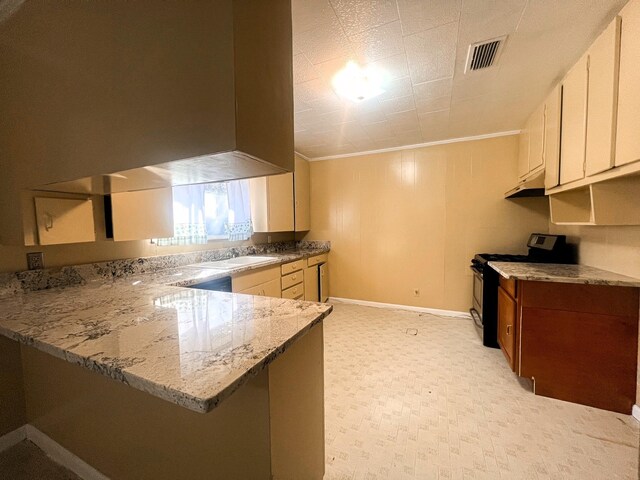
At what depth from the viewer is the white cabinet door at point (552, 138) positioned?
1.90 metres

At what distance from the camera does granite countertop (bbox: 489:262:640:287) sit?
5.26ft

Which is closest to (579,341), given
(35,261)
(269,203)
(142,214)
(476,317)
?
(476,317)

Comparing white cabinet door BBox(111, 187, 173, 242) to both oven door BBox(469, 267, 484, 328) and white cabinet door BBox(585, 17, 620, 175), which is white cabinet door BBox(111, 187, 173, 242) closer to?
white cabinet door BBox(585, 17, 620, 175)

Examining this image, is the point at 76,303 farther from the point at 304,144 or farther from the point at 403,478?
the point at 304,144

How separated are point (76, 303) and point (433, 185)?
3.59 metres

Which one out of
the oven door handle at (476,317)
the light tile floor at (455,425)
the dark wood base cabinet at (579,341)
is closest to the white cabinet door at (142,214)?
the light tile floor at (455,425)

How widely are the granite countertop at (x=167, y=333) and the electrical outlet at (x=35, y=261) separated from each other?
0.59 feet

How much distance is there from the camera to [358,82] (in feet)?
6.35

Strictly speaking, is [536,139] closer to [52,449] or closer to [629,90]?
[629,90]

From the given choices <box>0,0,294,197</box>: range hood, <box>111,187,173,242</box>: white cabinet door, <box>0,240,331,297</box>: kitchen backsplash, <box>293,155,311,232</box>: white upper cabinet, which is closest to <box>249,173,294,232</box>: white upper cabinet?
<box>293,155,311,232</box>: white upper cabinet

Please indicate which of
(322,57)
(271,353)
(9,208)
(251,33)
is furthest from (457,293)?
(9,208)

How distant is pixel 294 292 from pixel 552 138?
282cm

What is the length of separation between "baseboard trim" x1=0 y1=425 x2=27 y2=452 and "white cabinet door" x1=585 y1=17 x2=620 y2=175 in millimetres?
3587

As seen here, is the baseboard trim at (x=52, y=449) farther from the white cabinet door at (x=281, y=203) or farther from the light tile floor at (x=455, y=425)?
the white cabinet door at (x=281, y=203)
